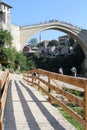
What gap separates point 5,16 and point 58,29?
16.1 metres

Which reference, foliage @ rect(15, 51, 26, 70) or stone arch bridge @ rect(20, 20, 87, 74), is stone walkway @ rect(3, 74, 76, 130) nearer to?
foliage @ rect(15, 51, 26, 70)

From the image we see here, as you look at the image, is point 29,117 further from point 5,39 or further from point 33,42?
point 33,42

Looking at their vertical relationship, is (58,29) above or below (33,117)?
above

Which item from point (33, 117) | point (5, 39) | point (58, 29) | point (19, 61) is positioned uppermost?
point (58, 29)

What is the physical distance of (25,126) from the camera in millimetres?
6805

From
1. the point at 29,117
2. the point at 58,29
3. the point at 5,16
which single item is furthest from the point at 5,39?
the point at 29,117

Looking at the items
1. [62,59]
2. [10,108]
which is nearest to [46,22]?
[62,59]

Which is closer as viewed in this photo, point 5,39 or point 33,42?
point 5,39

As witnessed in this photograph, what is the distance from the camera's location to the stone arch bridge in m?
78.7

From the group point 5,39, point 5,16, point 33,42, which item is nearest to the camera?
point 5,39

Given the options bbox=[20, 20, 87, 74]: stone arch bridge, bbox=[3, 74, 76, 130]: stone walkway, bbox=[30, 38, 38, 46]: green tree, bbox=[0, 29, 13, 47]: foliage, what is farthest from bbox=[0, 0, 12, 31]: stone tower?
bbox=[30, 38, 38, 46]: green tree

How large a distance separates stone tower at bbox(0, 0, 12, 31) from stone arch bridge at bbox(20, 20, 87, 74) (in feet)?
14.8

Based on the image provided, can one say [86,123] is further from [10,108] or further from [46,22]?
[46,22]

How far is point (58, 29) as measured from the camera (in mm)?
84750
